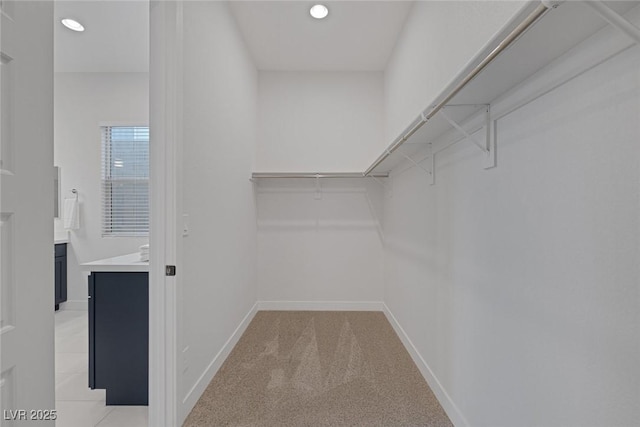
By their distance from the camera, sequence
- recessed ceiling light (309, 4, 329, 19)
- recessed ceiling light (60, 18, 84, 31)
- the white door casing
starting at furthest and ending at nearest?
recessed ceiling light (60, 18, 84, 31) → recessed ceiling light (309, 4, 329, 19) → the white door casing

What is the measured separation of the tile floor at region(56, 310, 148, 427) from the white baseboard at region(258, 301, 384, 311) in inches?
68.9

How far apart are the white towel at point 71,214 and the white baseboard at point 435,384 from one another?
3876mm

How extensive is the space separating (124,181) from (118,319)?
2.65m

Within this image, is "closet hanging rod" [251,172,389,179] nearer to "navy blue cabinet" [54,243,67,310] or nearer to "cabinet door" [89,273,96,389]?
"cabinet door" [89,273,96,389]

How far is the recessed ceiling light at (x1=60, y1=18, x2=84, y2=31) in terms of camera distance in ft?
9.25

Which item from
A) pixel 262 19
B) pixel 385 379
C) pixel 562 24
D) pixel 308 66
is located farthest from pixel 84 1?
pixel 385 379

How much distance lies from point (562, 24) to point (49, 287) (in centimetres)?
145

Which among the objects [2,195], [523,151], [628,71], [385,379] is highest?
[628,71]

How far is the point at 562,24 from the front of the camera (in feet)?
2.43

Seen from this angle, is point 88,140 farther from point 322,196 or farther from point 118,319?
point 118,319

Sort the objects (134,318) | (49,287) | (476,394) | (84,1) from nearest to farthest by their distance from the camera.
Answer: (49,287), (476,394), (134,318), (84,1)

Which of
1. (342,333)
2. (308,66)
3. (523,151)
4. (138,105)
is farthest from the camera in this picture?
(138,105)

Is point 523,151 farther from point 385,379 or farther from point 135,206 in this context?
point 135,206

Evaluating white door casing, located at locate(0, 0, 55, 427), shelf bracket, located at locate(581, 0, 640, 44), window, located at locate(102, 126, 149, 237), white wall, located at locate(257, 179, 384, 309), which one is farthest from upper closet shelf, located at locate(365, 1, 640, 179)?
window, located at locate(102, 126, 149, 237)
